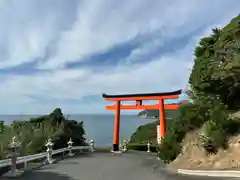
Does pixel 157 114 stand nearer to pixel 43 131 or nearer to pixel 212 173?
pixel 43 131

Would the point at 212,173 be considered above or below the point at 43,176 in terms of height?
above

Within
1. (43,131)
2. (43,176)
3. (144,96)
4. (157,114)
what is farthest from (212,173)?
(157,114)

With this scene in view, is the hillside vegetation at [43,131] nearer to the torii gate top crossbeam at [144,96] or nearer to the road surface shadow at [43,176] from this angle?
the torii gate top crossbeam at [144,96]

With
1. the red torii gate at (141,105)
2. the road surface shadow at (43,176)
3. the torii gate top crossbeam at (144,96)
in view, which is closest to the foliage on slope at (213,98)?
the road surface shadow at (43,176)

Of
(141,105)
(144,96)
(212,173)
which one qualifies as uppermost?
(144,96)

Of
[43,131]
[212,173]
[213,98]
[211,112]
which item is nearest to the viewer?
[212,173]

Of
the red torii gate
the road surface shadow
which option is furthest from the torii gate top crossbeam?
the road surface shadow

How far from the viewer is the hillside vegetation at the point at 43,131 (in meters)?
20.3

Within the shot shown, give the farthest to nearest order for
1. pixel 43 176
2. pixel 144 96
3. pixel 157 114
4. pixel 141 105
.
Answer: pixel 157 114, pixel 141 105, pixel 144 96, pixel 43 176

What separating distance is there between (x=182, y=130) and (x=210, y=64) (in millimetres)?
3167

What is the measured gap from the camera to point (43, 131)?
22500 millimetres

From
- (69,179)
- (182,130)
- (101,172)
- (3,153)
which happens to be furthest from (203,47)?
(3,153)

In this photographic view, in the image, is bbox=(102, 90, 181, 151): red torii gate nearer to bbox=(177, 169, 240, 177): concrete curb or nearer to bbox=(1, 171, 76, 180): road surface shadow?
bbox=(177, 169, 240, 177): concrete curb

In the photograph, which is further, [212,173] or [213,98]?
[213,98]
